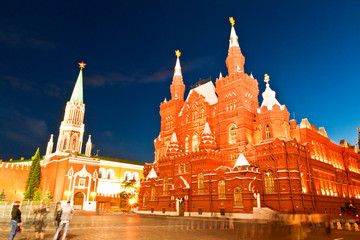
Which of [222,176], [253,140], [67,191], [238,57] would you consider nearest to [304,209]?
[222,176]

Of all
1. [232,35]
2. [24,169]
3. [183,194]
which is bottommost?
[183,194]

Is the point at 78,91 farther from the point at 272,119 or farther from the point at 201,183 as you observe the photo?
the point at 272,119

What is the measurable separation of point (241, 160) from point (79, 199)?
42.6m

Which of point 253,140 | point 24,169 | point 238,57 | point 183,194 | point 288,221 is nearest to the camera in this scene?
point 288,221

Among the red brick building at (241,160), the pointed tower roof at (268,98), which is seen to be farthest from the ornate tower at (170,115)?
the pointed tower roof at (268,98)

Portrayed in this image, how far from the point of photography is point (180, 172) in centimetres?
4144

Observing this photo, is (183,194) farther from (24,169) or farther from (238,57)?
(24,169)

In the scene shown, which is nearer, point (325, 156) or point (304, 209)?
point (304, 209)

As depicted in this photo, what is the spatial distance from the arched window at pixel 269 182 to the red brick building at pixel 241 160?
0.42 feet

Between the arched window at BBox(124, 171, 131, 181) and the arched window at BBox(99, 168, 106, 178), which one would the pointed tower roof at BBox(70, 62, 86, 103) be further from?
the arched window at BBox(124, 171, 131, 181)

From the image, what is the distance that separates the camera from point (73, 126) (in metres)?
73.9

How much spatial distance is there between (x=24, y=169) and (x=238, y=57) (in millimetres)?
62655

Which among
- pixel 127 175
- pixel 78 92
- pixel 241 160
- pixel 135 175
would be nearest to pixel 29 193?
pixel 127 175

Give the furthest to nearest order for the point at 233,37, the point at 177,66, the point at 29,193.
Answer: the point at 29,193 < the point at 177,66 < the point at 233,37
